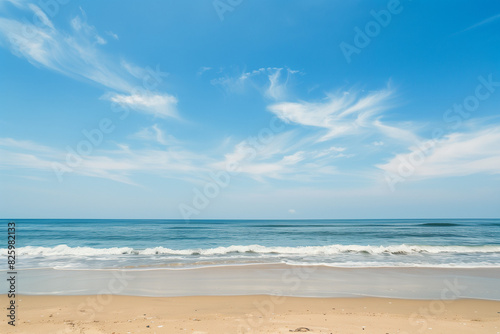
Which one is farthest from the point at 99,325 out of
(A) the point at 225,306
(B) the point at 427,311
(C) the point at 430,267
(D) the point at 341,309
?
(C) the point at 430,267

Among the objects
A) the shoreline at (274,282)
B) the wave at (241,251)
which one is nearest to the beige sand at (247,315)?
the shoreline at (274,282)

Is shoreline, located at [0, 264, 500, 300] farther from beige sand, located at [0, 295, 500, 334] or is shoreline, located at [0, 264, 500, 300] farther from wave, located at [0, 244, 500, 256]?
wave, located at [0, 244, 500, 256]

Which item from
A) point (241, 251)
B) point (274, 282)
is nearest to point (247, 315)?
point (274, 282)

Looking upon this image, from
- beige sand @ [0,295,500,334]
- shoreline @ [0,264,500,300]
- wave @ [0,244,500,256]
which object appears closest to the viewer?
beige sand @ [0,295,500,334]

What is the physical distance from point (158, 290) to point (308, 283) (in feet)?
17.3

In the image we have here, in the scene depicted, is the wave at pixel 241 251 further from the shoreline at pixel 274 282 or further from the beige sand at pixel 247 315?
the beige sand at pixel 247 315

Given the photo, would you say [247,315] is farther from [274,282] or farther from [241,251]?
[241,251]

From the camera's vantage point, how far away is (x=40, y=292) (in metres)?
8.94

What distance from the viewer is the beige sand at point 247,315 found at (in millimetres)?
5680

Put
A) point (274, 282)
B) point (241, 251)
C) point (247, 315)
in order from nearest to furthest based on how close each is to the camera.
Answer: point (247, 315) → point (274, 282) → point (241, 251)

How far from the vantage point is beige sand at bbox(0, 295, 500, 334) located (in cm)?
568

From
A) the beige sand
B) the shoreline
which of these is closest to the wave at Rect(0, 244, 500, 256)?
the shoreline

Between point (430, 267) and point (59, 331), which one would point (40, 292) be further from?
point (430, 267)

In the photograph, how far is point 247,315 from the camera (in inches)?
261
